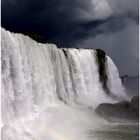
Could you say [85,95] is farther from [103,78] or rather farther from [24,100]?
[24,100]

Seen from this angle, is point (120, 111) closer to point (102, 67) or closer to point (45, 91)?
point (45, 91)

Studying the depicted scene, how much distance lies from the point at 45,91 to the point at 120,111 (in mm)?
5618

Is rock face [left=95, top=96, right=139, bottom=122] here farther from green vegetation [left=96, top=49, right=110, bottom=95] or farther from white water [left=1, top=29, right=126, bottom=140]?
green vegetation [left=96, top=49, right=110, bottom=95]

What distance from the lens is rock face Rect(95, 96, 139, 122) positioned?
32281 mm

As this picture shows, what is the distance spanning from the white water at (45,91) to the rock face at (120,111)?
814 millimetres

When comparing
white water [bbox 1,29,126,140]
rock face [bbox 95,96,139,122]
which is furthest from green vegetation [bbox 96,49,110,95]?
rock face [bbox 95,96,139,122]

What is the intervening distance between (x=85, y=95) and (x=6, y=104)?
1514 cm

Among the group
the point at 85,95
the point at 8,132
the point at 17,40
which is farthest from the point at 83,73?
the point at 8,132

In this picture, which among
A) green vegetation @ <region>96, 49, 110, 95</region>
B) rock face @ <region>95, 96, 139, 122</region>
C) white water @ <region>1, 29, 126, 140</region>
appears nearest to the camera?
white water @ <region>1, 29, 126, 140</region>

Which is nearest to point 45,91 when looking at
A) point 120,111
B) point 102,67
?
point 120,111

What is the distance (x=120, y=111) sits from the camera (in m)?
33.2

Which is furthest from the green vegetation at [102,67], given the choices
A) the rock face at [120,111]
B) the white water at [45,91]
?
the rock face at [120,111]

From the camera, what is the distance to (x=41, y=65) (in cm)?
3053

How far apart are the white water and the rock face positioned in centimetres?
81
